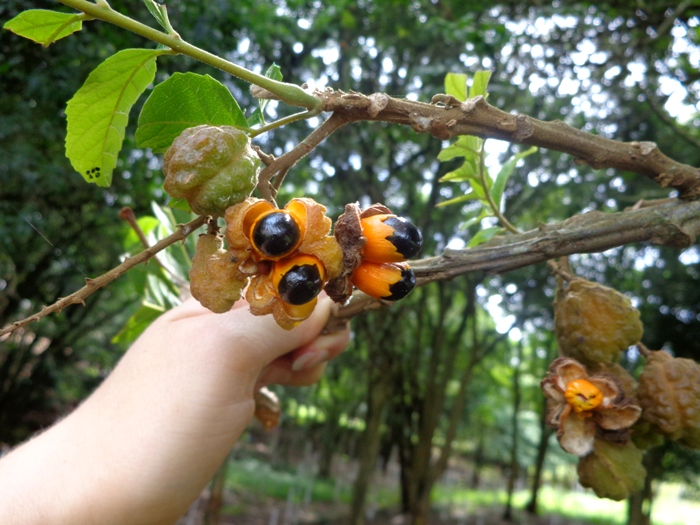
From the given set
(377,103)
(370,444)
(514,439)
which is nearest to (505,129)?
(377,103)

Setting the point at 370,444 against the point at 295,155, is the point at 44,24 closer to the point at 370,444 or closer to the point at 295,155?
the point at 295,155

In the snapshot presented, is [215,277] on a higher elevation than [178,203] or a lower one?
lower

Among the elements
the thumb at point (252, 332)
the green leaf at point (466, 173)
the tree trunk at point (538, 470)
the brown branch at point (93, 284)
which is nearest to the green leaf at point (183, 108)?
the brown branch at point (93, 284)

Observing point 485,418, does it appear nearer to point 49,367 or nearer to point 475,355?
point 475,355

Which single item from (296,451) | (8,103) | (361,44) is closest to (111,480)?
(8,103)

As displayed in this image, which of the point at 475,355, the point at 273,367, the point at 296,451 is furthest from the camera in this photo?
the point at 296,451

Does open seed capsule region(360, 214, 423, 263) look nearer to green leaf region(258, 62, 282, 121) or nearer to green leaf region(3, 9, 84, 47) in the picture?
green leaf region(258, 62, 282, 121)

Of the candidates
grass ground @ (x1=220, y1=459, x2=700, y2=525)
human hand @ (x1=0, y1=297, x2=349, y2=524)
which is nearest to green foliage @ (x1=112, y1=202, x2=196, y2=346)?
human hand @ (x1=0, y1=297, x2=349, y2=524)
